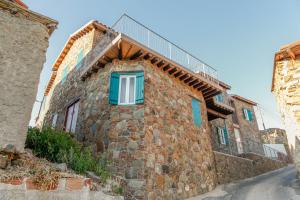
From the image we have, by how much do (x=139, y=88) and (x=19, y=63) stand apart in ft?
13.3

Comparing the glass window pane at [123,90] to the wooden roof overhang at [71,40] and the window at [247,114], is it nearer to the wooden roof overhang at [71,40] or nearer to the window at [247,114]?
the wooden roof overhang at [71,40]

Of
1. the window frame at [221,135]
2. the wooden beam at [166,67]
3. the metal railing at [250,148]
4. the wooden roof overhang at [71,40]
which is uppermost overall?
the wooden roof overhang at [71,40]

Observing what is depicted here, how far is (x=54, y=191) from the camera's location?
403cm

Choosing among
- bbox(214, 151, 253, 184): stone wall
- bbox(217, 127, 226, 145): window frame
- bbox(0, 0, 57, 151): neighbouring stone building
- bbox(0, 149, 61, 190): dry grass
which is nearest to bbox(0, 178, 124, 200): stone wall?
bbox(0, 149, 61, 190): dry grass

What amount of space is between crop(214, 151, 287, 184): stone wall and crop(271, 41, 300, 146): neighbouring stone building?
4.12 m

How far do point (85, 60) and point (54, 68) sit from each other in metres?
5.73

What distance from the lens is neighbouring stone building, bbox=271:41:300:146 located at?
25.5 ft

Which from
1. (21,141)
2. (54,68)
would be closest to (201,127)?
(21,141)

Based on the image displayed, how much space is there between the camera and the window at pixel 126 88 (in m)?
A: 8.92

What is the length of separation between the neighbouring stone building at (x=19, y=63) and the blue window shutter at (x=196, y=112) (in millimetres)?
6848

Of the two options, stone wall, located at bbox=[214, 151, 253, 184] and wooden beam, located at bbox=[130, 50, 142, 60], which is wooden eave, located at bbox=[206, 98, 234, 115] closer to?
stone wall, located at bbox=[214, 151, 253, 184]

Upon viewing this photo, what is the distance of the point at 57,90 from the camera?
1521 cm

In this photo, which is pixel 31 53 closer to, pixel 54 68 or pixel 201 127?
pixel 201 127

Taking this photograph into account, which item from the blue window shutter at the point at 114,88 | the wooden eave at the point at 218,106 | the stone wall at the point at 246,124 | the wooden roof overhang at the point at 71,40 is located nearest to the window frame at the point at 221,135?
the wooden eave at the point at 218,106
